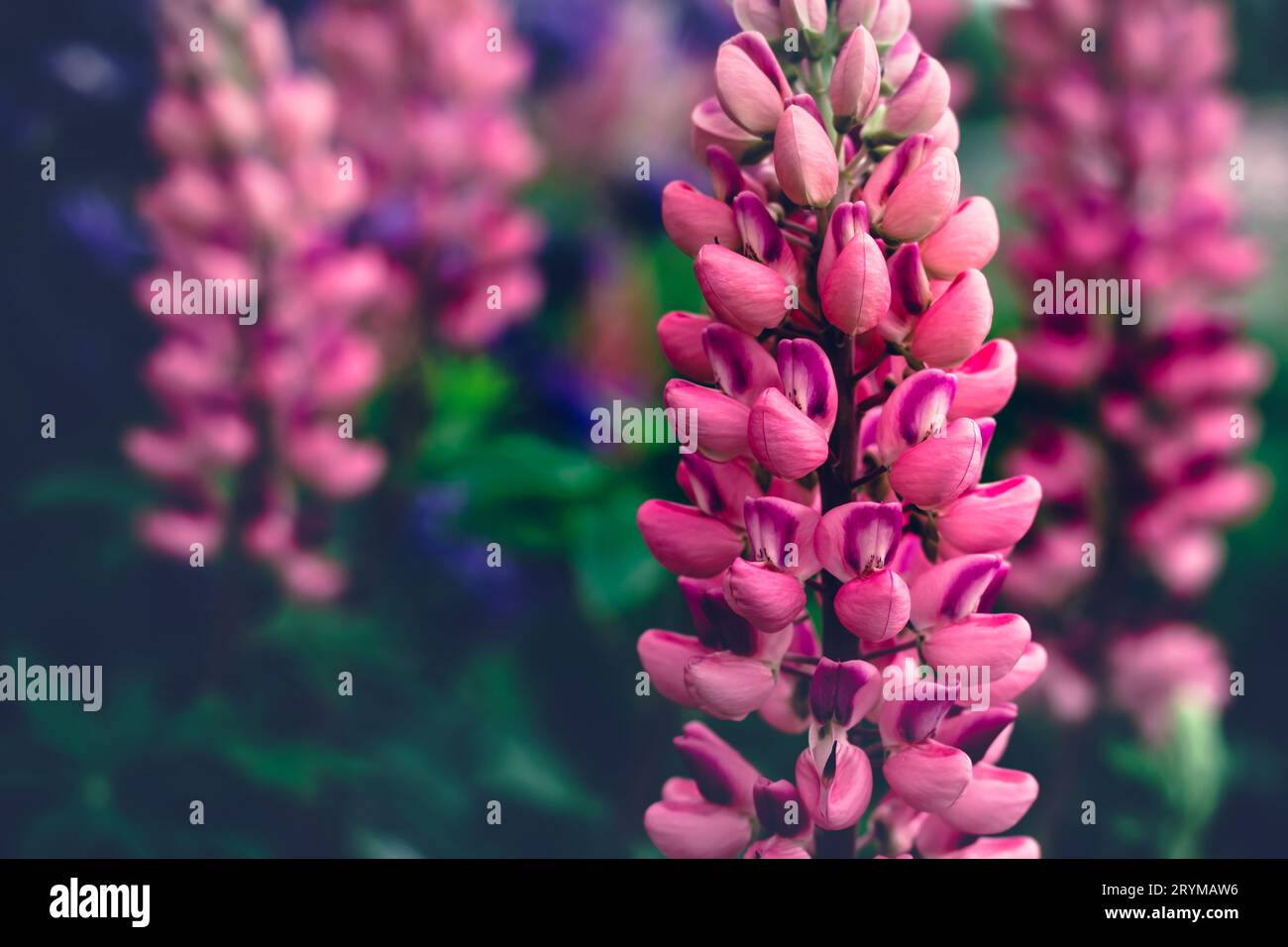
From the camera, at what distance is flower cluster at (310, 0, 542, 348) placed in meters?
0.96

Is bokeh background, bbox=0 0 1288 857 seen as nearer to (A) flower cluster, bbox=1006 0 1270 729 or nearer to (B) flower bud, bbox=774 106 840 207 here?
(A) flower cluster, bbox=1006 0 1270 729

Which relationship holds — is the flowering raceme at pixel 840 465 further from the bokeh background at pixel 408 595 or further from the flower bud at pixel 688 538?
the bokeh background at pixel 408 595

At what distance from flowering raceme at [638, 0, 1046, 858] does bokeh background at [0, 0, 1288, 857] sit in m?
0.38

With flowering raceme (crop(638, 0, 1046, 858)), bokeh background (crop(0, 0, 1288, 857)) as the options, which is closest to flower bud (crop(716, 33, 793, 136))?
flowering raceme (crop(638, 0, 1046, 858))

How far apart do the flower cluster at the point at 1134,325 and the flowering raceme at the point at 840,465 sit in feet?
1.43

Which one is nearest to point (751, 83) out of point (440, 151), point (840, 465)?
point (840, 465)

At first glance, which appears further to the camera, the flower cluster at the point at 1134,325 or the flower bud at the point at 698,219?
the flower cluster at the point at 1134,325

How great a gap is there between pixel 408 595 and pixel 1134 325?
2.15 feet

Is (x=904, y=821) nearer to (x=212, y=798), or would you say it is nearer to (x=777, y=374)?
(x=777, y=374)

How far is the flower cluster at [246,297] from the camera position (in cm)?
87

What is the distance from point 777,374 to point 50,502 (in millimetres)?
762

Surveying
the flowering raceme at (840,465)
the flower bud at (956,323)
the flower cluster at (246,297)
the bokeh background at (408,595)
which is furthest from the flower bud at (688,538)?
the flower cluster at (246,297)

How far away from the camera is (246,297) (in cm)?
88
